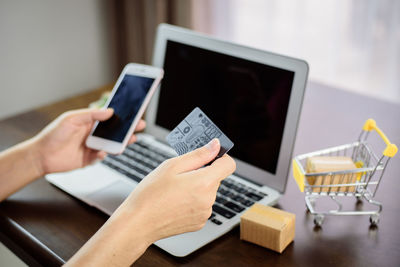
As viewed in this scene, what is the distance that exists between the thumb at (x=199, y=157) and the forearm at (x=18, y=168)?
1.48ft

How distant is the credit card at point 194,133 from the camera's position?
84 cm

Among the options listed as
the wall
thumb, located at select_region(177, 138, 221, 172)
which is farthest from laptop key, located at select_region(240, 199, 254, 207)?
the wall

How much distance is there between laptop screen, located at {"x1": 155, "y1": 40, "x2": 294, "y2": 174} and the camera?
985 millimetres

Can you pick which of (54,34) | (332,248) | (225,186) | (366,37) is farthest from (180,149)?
(54,34)

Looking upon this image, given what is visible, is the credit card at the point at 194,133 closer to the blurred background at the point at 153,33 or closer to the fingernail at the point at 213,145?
the fingernail at the point at 213,145

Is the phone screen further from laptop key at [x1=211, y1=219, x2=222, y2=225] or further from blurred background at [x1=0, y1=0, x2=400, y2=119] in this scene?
blurred background at [x1=0, y1=0, x2=400, y2=119]

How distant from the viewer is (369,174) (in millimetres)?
884

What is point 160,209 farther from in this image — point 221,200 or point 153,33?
point 153,33

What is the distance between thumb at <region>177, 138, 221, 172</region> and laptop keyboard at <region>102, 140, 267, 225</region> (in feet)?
0.63

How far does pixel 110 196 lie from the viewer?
3.33 feet

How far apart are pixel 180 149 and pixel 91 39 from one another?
1822 millimetres

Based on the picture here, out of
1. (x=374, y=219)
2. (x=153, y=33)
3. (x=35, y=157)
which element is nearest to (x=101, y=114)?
(x=35, y=157)

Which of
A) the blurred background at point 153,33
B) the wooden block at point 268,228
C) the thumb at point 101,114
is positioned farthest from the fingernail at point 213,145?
the blurred background at point 153,33

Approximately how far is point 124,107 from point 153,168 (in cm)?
16
